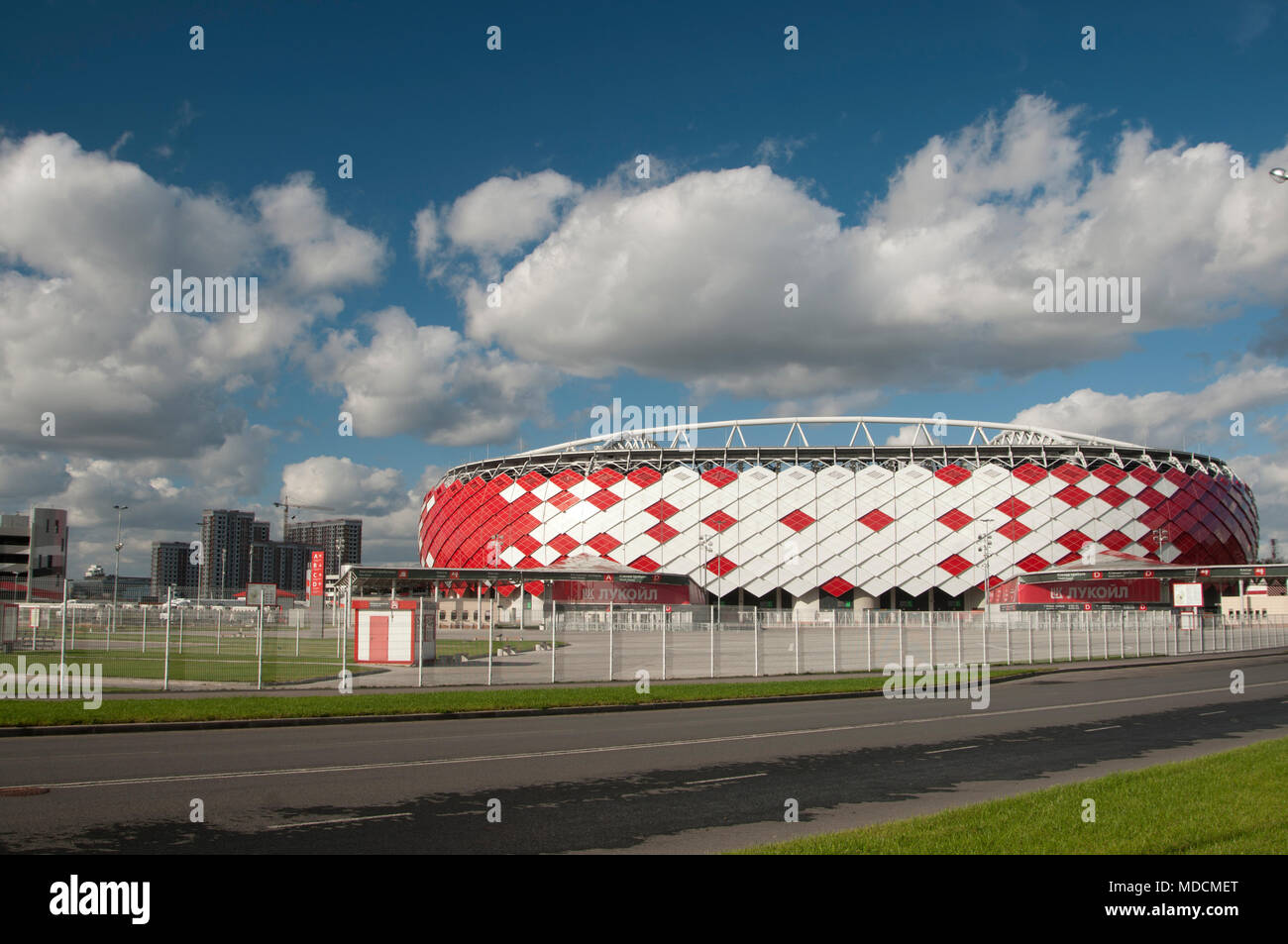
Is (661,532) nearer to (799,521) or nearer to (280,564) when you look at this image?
(799,521)

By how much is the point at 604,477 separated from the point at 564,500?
5165mm

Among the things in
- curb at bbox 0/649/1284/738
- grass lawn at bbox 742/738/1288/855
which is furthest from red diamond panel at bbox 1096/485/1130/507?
grass lawn at bbox 742/738/1288/855

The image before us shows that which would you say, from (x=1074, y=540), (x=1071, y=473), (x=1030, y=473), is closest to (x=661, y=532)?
(x=1030, y=473)

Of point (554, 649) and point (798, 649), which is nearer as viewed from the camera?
point (554, 649)

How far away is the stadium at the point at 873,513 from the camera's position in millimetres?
97000

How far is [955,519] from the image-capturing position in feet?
321

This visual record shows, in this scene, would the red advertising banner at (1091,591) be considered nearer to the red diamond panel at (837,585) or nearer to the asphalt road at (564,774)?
the red diamond panel at (837,585)

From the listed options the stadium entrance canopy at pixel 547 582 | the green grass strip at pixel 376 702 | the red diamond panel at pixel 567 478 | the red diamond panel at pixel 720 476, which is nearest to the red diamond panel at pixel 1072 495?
the red diamond panel at pixel 720 476

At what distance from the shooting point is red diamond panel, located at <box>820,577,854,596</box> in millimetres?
98000

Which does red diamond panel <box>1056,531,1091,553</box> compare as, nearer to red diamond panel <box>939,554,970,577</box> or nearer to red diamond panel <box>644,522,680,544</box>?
red diamond panel <box>939,554,970,577</box>

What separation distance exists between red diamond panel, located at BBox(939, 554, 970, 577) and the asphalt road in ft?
261
